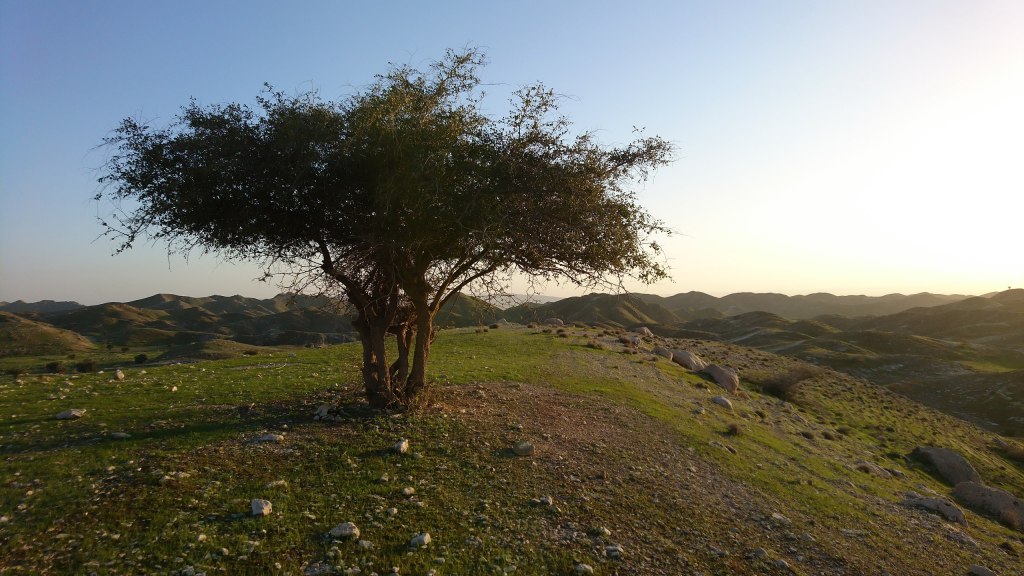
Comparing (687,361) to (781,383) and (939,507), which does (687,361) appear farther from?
(939,507)

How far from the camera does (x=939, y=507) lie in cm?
1619

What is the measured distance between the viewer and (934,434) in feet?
116

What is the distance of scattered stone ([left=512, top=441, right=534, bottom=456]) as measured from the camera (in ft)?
39.2

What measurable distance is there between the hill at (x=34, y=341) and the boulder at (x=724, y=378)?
7804cm

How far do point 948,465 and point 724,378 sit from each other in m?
11.3

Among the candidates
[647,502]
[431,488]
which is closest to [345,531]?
[431,488]

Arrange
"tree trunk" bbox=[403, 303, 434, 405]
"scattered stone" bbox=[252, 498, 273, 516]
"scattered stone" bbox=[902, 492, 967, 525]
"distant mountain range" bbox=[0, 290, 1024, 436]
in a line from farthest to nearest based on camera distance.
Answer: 1. "distant mountain range" bbox=[0, 290, 1024, 436]
2. "scattered stone" bbox=[902, 492, 967, 525]
3. "tree trunk" bbox=[403, 303, 434, 405]
4. "scattered stone" bbox=[252, 498, 273, 516]

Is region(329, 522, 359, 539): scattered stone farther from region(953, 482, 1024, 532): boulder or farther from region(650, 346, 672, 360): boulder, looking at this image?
region(650, 346, 672, 360): boulder

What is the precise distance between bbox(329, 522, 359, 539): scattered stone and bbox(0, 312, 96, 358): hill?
268 ft

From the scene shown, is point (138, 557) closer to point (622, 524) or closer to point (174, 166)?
point (622, 524)

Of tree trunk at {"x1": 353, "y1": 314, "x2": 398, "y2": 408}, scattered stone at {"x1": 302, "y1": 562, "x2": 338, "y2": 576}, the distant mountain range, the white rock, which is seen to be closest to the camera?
scattered stone at {"x1": 302, "y1": 562, "x2": 338, "y2": 576}

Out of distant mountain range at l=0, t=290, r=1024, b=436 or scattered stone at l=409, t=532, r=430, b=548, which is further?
distant mountain range at l=0, t=290, r=1024, b=436

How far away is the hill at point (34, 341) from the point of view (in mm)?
70812

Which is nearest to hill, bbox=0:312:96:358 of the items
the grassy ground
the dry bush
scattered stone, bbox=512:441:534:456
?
the grassy ground
